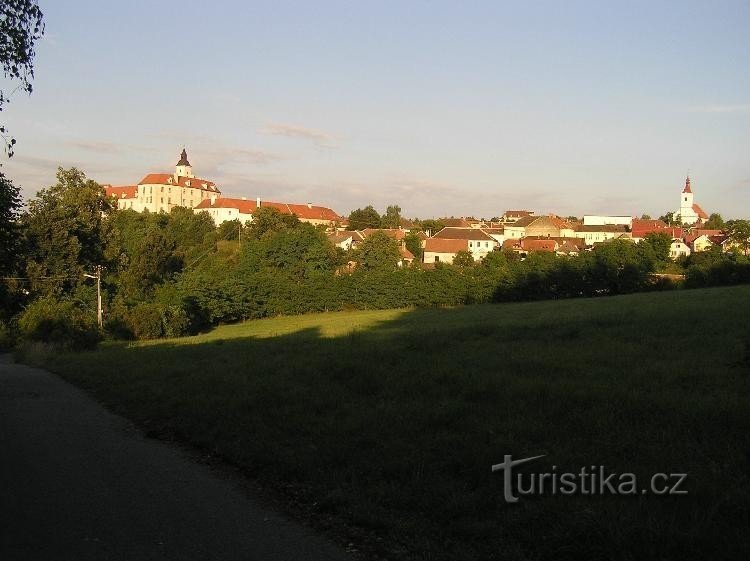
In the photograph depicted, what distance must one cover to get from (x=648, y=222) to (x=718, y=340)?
450 ft

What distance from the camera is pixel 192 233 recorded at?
121062 mm

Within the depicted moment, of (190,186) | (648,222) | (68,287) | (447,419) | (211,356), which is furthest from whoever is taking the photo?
(190,186)

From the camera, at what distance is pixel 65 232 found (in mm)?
62812

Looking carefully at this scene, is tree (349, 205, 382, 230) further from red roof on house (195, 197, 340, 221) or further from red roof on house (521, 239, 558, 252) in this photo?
red roof on house (521, 239, 558, 252)

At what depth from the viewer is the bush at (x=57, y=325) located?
40156 mm

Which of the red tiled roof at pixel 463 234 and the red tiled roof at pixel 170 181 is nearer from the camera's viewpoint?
the red tiled roof at pixel 463 234

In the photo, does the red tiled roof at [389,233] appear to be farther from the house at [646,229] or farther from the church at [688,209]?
the church at [688,209]

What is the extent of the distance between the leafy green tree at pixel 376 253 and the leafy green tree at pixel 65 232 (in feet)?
101

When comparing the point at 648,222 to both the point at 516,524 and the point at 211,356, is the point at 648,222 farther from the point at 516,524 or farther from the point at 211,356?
the point at 516,524

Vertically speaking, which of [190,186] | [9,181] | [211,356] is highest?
[190,186]

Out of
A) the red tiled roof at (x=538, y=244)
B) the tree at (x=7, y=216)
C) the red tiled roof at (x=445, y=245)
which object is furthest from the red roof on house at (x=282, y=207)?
the tree at (x=7, y=216)

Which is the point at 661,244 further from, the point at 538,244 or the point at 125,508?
the point at 125,508

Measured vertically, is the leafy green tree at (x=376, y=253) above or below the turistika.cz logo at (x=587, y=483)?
above

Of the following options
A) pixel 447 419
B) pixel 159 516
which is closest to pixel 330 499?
pixel 159 516
